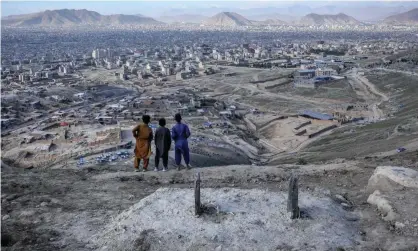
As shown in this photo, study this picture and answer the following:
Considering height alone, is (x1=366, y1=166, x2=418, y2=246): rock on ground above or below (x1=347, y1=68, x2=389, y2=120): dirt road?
above

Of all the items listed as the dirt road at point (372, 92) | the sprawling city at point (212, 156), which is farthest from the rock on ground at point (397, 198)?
the dirt road at point (372, 92)

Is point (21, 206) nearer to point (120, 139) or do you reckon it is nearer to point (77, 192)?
point (77, 192)

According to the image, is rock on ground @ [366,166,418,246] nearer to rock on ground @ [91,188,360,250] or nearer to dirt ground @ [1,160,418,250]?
dirt ground @ [1,160,418,250]

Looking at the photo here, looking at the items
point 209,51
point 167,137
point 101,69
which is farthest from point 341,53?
point 167,137

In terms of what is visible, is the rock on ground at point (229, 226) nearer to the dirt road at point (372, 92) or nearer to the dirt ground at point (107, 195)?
the dirt ground at point (107, 195)

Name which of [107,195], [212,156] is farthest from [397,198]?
[212,156]

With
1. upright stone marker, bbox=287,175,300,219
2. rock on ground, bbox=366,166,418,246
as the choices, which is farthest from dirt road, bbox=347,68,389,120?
upright stone marker, bbox=287,175,300,219

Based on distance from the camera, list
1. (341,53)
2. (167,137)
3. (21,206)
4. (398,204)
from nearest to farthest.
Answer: (398,204) < (21,206) < (167,137) < (341,53)
